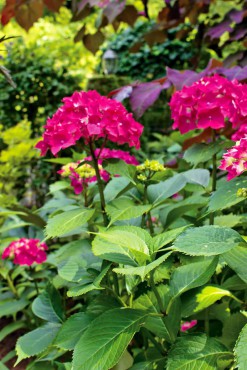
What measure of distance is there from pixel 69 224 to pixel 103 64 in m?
5.20

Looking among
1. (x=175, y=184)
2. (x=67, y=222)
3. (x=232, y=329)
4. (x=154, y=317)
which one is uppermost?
(x=67, y=222)

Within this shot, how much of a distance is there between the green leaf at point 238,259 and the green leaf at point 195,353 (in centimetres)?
17

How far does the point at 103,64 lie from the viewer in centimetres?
607

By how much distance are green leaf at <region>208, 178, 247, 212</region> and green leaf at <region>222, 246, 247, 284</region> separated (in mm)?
110

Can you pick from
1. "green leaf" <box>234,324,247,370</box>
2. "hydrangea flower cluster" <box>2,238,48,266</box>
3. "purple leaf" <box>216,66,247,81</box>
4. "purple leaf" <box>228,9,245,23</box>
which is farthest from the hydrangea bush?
"purple leaf" <box>228,9,245,23</box>

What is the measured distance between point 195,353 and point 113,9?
5.40ft

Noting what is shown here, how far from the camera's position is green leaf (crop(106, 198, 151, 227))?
1.15 m

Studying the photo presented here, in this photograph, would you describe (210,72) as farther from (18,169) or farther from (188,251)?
(18,169)

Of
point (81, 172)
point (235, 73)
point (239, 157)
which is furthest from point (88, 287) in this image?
point (235, 73)

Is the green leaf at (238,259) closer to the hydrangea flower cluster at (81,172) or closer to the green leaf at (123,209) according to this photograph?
the green leaf at (123,209)

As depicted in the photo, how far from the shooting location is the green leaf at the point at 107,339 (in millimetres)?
913

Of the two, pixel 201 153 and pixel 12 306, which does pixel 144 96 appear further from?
pixel 12 306

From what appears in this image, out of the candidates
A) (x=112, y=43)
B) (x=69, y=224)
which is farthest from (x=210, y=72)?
(x=112, y=43)

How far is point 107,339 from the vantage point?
0.94 m
